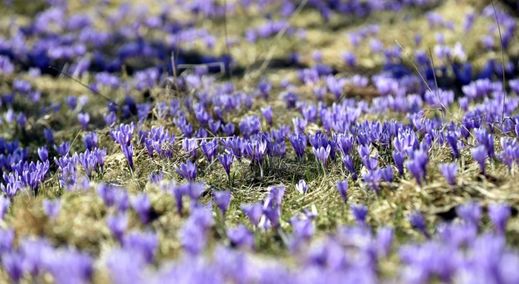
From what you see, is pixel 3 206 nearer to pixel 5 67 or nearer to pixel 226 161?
pixel 226 161

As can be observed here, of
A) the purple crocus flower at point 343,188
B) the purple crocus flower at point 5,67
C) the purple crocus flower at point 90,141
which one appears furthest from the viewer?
the purple crocus flower at point 5,67

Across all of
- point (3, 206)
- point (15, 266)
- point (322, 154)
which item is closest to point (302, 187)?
point (322, 154)

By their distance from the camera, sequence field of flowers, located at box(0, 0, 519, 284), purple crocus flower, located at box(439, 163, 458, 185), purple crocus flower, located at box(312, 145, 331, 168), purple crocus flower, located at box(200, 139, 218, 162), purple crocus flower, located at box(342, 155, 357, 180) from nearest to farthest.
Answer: field of flowers, located at box(0, 0, 519, 284) → purple crocus flower, located at box(439, 163, 458, 185) → purple crocus flower, located at box(342, 155, 357, 180) → purple crocus flower, located at box(312, 145, 331, 168) → purple crocus flower, located at box(200, 139, 218, 162)

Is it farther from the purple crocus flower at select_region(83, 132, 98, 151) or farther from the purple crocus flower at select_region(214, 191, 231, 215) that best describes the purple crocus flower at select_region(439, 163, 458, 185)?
the purple crocus flower at select_region(83, 132, 98, 151)

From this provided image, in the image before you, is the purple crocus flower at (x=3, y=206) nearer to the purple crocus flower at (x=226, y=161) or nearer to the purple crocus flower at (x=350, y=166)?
the purple crocus flower at (x=226, y=161)

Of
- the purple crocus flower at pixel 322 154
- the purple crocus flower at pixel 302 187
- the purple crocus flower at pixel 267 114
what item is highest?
the purple crocus flower at pixel 322 154

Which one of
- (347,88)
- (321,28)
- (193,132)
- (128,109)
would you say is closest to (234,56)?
(321,28)

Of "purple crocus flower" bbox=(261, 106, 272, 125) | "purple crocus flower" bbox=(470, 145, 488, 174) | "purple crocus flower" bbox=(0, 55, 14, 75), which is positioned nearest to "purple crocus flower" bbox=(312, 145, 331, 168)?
"purple crocus flower" bbox=(470, 145, 488, 174)

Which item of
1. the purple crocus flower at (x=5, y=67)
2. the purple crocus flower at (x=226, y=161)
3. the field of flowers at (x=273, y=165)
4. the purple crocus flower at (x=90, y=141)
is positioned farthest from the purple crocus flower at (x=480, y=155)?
the purple crocus flower at (x=5, y=67)

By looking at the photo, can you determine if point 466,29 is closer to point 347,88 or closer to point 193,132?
point 347,88
